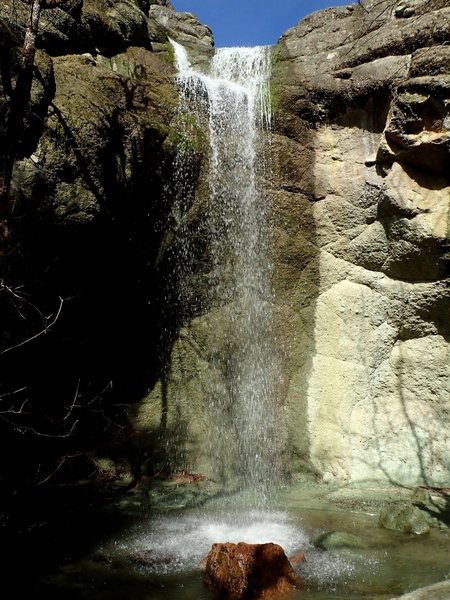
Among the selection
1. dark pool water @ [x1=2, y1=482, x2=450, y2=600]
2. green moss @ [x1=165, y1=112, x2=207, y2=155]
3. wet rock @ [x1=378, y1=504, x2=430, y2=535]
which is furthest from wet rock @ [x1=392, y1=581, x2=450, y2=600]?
green moss @ [x1=165, y1=112, x2=207, y2=155]

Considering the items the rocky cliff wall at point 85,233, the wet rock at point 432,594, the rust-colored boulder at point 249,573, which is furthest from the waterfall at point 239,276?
the wet rock at point 432,594

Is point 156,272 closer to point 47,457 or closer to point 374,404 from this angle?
point 47,457

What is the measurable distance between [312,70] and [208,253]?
3.18 meters

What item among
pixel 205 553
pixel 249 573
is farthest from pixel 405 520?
pixel 249 573

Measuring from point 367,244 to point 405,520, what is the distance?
11.8ft

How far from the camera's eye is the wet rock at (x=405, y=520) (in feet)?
18.1

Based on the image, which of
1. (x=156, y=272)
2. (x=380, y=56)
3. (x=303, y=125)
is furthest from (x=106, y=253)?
(x=380, y=56)

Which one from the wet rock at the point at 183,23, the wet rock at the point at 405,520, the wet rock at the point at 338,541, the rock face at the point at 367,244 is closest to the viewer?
the wet rock at the point at 338,541

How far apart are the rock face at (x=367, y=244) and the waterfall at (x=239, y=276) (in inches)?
10.4

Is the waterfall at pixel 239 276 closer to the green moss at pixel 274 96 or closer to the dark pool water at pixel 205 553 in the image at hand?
the green moss at pixel 274 96

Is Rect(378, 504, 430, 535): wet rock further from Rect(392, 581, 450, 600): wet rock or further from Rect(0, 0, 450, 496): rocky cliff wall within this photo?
Rect(392, 581, 450, 600): wet rock

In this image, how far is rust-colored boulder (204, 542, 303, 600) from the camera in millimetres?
4148

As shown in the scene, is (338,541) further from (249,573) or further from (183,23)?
(183,23)

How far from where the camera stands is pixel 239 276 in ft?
26.1
